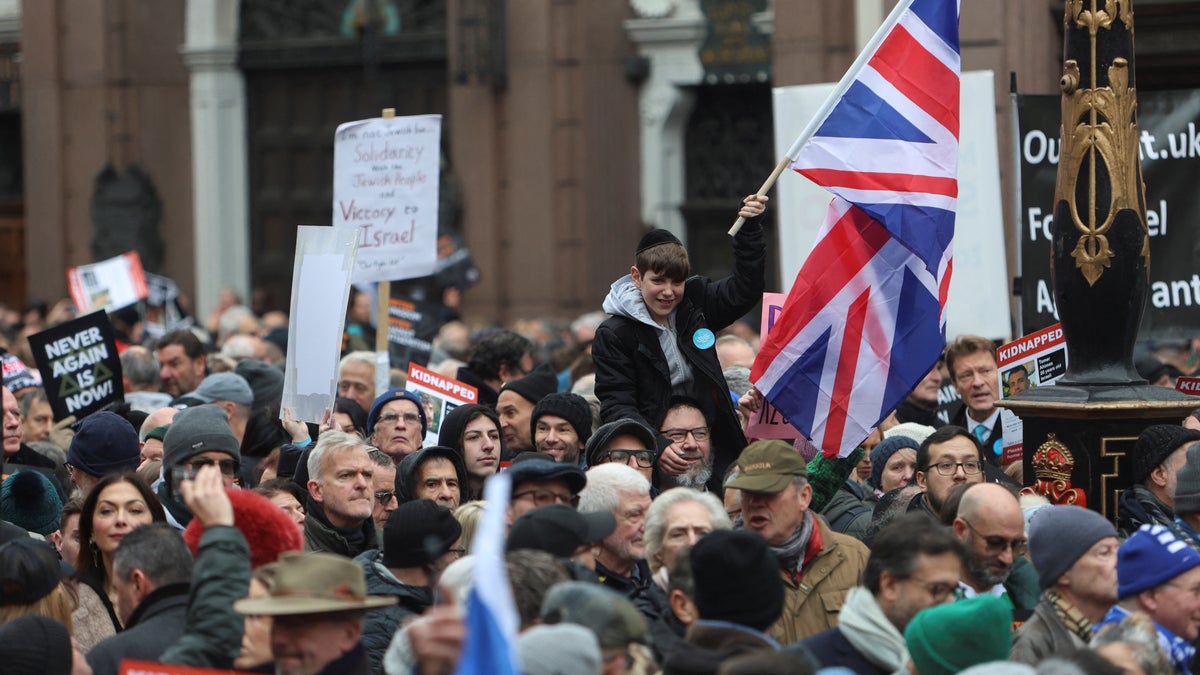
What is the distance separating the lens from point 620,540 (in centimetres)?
639

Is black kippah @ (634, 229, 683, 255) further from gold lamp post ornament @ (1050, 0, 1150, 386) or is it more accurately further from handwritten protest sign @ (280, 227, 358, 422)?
handwritten protest sign @ (280, 227, 358, 422)

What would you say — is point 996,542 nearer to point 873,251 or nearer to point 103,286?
point 873,251

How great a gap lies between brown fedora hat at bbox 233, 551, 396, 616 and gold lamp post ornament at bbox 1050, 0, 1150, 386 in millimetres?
3417

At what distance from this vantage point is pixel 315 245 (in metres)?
9.05

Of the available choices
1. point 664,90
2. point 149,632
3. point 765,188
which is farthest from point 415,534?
point 664,90

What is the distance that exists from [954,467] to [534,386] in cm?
251

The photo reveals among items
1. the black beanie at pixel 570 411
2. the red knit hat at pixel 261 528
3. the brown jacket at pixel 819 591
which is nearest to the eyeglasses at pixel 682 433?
the black beanie at pixel 570 411

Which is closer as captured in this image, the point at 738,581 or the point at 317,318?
the point at 738,581

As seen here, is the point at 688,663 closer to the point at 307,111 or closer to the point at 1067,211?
the point at 1067,211

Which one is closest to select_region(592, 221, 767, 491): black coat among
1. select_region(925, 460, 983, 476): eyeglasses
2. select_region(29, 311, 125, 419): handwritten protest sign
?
select_region(925, 460, 983, 476): eyeglasses

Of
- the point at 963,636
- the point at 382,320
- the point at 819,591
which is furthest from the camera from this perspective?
the point at 382,320

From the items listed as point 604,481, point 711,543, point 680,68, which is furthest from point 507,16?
point 711,543

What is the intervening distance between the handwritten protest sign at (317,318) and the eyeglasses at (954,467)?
2.78 m

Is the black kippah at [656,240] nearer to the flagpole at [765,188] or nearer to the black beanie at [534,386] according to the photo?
the flagpole at [765,188]
